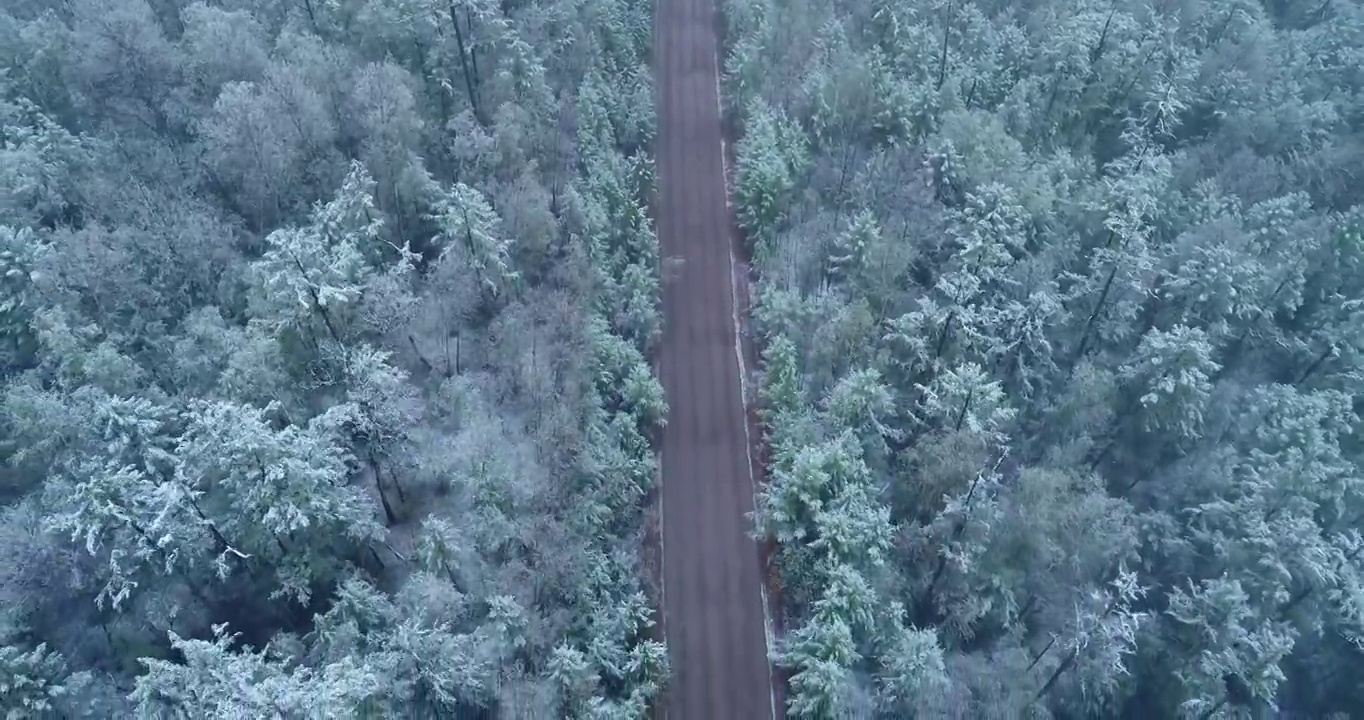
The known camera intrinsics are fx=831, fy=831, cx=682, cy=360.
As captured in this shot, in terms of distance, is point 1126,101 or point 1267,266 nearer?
point 1267,266

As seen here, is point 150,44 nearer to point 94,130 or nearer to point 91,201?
point 94,130

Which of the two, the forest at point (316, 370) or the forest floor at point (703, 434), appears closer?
the forest at point (316, 370)

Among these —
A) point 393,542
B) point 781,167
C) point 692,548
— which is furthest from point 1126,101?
point 393,542

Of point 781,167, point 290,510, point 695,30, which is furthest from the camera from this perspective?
point 695,30

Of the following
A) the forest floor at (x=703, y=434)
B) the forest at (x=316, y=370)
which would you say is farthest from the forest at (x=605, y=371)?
the forest floor at (x=703, y=434)

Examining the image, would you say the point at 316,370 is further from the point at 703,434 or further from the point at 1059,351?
the point at 1059,351

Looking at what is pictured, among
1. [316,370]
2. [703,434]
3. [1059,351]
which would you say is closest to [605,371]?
[703,434]

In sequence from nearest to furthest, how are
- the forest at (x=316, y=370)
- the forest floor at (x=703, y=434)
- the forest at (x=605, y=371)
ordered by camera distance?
the forest at (x=316, y=370), the forest at (x=605, y=371), the forest floor at (x=703, y=434)

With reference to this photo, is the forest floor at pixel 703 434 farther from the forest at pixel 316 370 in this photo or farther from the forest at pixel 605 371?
the forest at pixel 316 370
